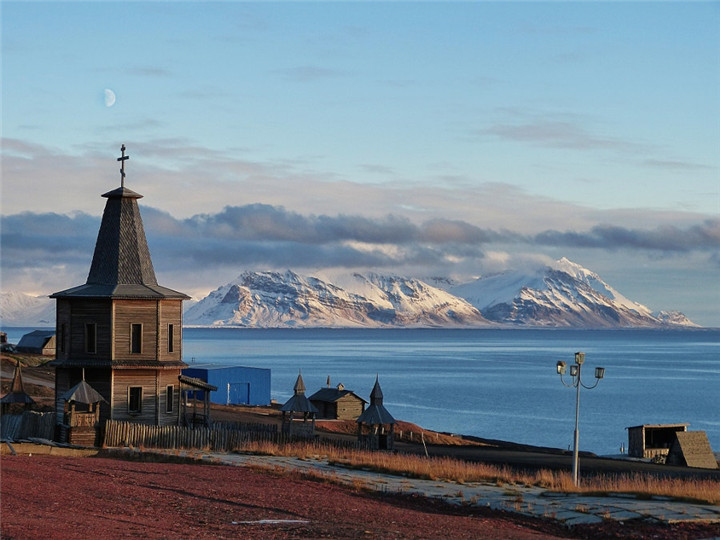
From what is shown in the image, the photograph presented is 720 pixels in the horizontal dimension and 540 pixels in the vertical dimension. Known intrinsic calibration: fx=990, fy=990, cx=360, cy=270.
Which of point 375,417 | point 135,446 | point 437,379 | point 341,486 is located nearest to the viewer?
point 341,486

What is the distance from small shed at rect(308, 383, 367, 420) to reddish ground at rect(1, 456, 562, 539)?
50936 millimetres

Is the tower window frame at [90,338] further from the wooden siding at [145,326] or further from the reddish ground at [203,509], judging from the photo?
the reddish ground at [203,509]

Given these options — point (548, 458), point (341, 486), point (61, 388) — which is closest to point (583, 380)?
point (548, 458)

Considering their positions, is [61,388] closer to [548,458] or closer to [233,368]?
[548,458]

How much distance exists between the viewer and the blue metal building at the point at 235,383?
88.8 m

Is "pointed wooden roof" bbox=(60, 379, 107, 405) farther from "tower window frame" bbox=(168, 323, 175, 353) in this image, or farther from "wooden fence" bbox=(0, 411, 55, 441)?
"tower window frame" bbox=(168, 323, 175, 353)

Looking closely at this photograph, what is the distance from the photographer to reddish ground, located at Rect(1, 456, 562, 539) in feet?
58.2

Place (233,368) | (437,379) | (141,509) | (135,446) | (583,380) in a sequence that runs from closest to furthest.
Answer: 1. (141,509)
2. (135,446)
3. (233,368)
4. (437,379)
5. (583,380)

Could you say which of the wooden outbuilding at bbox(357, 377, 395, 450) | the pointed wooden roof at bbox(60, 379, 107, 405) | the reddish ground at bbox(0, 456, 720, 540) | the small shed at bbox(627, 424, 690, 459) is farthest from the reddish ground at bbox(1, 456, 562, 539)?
the small shed at bbox(627, 424, 690, 459)

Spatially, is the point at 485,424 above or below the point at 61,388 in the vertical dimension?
below

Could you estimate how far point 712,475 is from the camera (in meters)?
44.9

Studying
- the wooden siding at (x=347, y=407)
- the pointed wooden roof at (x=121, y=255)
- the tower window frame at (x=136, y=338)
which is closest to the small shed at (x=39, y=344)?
the wooden siding at (x=347, y=407)

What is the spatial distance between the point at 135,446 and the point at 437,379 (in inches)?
5084

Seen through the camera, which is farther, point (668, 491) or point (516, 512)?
point (668, 491)
